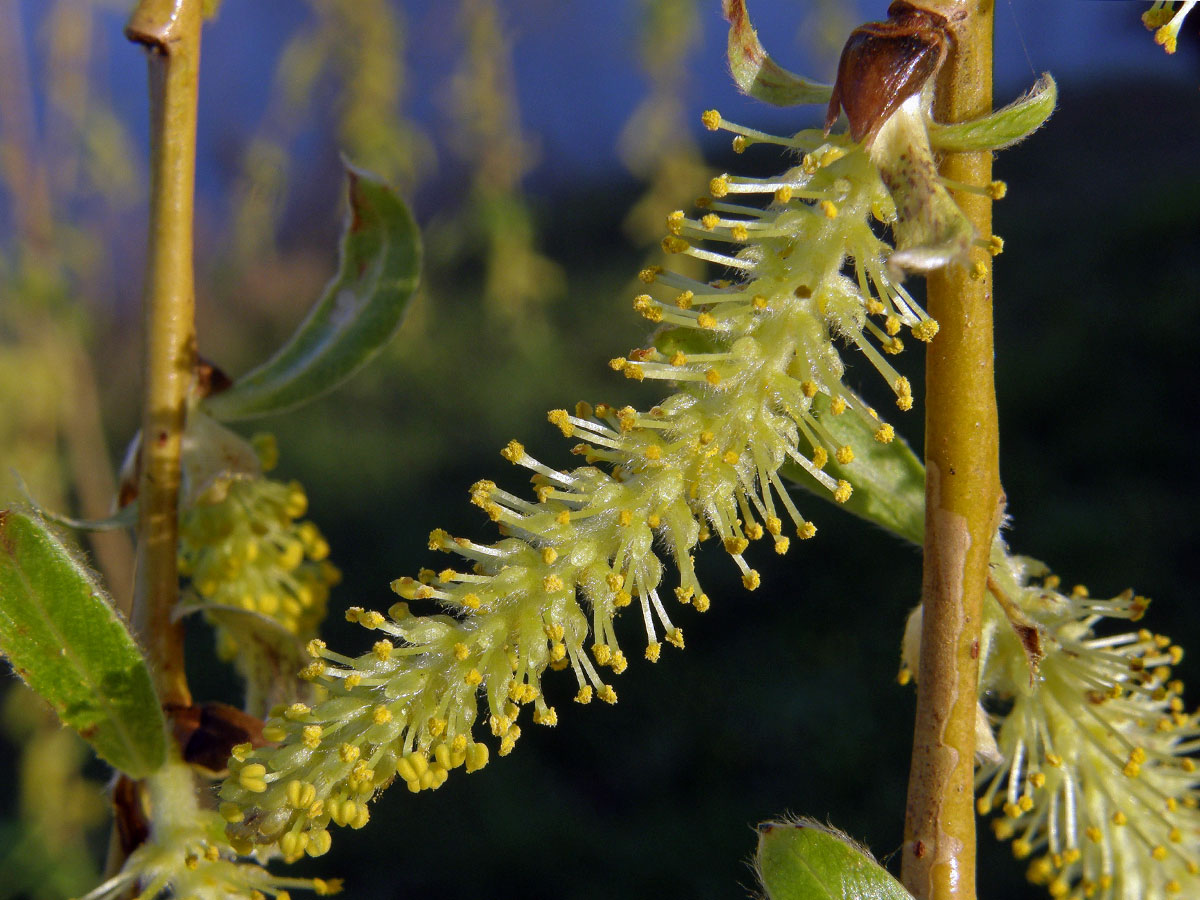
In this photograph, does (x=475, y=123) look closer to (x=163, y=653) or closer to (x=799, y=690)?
(x=799, y=690)

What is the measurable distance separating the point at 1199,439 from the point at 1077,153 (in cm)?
329

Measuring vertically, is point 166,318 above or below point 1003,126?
below

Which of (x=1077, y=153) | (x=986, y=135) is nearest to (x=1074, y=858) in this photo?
(x=986, y=135)

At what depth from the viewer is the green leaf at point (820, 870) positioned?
1.67ft

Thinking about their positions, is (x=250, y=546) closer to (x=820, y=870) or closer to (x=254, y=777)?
(x=254, y=777)

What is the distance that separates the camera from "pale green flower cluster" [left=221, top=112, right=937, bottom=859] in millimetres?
527

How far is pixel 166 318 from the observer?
0.68m

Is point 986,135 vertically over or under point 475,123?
under

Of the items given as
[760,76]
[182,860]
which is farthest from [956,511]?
[182,860]

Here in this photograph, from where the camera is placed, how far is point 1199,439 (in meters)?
4.23

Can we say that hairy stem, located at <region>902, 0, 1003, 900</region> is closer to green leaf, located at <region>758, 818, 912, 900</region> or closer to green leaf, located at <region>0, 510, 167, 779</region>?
green leaf, located at <region>758, 818, 912, 900</region>

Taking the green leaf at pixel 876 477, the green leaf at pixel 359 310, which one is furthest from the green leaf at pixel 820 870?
the green leaf at pixel 359 310

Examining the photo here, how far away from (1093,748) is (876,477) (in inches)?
9.4

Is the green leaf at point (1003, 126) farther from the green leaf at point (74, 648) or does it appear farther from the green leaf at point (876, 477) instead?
the green leaf at point (74, 648)
